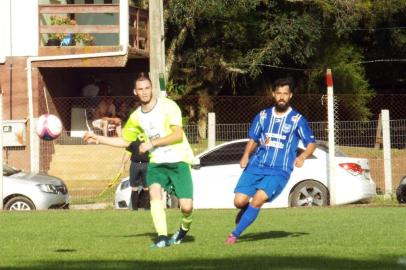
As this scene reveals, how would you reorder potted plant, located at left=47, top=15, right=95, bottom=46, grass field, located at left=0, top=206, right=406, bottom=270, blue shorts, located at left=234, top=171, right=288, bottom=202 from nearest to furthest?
grass field, located at left=0, top=206, right=406, bottom=270 → blue shorts, located at left=234, top=171, right=288, bottom=202 → potted plant, located at left=47, top=15, right=95, bottom=46

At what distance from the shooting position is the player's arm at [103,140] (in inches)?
476

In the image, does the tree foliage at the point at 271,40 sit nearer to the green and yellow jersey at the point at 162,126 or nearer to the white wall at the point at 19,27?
Result: the white wall at the point at 19,27

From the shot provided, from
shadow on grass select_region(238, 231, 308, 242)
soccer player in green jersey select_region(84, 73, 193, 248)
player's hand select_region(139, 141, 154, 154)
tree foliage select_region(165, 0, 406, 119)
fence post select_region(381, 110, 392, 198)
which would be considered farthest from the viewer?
tree foliage select_region(165, 0, 406, 119)

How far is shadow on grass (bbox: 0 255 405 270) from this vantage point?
9.96 meters

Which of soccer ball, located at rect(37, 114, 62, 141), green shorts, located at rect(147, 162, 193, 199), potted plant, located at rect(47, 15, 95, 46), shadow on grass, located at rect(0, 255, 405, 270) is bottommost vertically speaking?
shadow on grass, located at rect(0, 255, 405, 270)

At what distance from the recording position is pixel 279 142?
42.1 feet

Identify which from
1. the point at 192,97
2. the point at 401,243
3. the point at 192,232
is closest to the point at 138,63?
the point at 192,97

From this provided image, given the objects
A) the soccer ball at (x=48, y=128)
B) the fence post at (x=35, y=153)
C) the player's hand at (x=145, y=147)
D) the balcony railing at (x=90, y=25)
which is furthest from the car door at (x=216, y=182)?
the player's hand at (x=145, y=147)

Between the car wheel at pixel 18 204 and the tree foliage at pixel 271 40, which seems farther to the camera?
the tree foliage at pixel 271 40

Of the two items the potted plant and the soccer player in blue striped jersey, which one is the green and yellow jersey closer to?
the soccer player in blue striped jersey

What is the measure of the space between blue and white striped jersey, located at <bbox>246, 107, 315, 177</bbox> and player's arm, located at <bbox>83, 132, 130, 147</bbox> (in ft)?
5.09

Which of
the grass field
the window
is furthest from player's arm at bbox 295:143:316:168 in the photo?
the window

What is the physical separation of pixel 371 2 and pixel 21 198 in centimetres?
1757

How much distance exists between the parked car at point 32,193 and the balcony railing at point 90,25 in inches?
320
